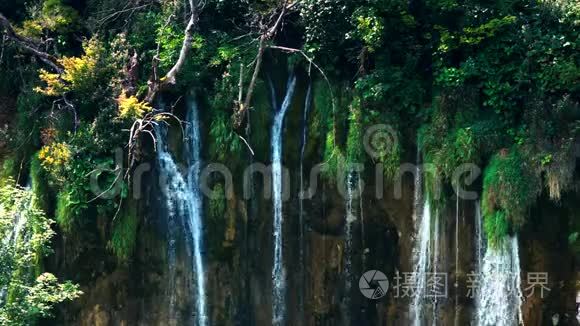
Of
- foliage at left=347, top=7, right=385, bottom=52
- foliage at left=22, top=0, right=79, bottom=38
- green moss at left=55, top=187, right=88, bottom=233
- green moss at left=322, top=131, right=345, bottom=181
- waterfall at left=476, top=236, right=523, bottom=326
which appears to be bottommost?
waterfall at left=476, top=236, right=523, bottom=326

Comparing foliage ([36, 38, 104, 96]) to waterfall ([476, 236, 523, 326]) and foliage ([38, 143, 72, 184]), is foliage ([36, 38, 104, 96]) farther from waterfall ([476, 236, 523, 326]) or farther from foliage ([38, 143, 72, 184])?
waterfall ([476, 236, 523, 326])

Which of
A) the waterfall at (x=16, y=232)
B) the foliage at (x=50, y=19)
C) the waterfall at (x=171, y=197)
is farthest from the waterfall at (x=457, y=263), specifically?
the foliage at (x=50, y=19)

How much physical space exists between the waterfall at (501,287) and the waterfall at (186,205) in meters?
3.99

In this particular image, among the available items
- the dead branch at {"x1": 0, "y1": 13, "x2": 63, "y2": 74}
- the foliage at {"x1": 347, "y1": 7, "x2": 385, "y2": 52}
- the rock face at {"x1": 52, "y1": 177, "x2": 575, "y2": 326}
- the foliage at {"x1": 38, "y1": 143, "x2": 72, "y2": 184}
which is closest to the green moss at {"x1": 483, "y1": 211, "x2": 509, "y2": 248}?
the rock face at {"x1": 52, "y1": 177, "x2": 575, "y2": 326}

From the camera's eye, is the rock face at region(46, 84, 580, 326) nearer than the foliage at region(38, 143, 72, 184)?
Yes

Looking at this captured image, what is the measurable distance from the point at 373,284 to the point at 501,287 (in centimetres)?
173

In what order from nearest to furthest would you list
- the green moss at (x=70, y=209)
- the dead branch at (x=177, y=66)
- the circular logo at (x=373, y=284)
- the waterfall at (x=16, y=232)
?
1. the waterfall at (x=16, y=232)
2. the circular logo at (x=373, y=284)
3. the green moss at (x=70, y=209)
4. the dead branch at (x=177, y=66)

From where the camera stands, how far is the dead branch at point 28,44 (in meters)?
9.65

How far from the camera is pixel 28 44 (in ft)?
32.2

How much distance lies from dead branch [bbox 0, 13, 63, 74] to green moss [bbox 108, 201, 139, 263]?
8.12ft

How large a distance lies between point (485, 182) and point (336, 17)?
3.12m

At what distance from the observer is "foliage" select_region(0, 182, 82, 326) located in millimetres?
7770

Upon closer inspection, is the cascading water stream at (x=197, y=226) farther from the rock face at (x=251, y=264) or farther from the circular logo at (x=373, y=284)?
the circular logo at (x=373, y=284)

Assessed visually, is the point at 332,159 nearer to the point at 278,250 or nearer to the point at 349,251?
the point at 349,251
